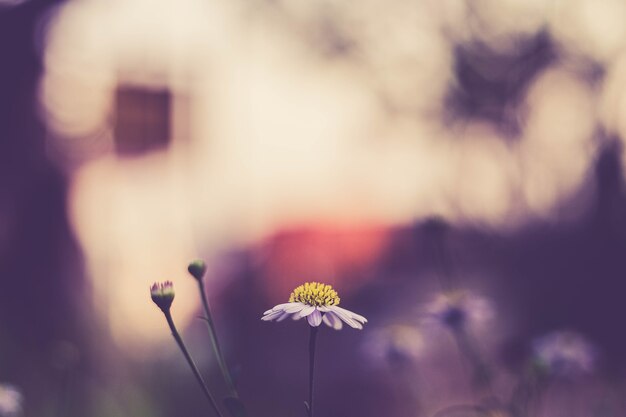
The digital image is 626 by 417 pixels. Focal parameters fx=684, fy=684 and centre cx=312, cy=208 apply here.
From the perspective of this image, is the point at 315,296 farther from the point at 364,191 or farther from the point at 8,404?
the point at 364,191

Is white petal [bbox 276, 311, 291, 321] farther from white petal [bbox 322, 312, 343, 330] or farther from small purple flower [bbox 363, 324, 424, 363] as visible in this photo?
small purple flower [bbox 363, 324, 424, 363]

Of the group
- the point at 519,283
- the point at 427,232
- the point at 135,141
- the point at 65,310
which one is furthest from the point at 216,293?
the point at 427,232

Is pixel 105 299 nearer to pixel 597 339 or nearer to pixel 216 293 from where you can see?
pixel 216 293

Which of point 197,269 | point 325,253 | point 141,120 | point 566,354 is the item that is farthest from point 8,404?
point 325,253

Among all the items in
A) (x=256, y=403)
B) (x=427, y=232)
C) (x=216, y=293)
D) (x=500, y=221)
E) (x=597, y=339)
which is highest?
(x=216, y=293)

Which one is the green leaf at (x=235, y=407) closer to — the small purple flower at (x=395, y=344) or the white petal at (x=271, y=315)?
the white petal at (x=271, y=315)

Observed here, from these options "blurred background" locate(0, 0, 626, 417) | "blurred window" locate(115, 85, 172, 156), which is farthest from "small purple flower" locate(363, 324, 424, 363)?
"blurred window" locate(115, 85, 172, 156)

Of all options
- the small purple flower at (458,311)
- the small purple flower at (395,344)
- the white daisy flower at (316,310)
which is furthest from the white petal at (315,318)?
the small purple flower at (395,344)
